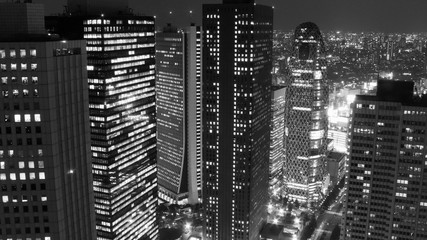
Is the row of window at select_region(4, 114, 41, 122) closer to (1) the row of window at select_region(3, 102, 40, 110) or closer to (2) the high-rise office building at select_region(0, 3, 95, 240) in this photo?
(2) the high-rise office building at select_region(0, 3, 95, 240)

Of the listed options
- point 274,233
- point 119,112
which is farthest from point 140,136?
point 274,233

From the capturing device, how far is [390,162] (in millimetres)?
126812

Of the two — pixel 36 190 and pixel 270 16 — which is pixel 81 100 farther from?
pixel 270 16

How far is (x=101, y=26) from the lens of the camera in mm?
129000

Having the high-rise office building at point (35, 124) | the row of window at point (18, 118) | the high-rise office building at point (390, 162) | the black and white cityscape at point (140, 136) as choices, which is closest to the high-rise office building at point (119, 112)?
the black and white cityscape at point (140, 136)

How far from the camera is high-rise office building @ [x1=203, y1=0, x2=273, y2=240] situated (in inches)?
6383

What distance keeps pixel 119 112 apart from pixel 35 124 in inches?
2739

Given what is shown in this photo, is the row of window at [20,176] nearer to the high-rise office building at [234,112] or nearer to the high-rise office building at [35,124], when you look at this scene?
the high-rise office building at [35,124]

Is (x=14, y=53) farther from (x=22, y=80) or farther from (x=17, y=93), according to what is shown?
(x=17, y=93)

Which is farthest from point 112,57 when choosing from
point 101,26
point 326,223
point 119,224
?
point 326,223

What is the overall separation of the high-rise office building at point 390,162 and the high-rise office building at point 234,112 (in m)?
47.7

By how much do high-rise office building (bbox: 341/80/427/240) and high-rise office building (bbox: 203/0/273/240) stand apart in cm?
4768

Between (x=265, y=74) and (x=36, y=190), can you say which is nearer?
(x=36, y=190)

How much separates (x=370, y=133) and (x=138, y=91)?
75.6 m
